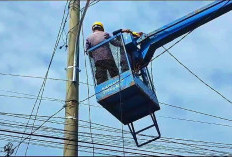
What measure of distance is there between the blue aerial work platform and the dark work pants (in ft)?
0.29

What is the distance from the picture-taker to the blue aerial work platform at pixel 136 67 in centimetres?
852

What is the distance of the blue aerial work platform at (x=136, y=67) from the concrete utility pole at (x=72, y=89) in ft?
1.89

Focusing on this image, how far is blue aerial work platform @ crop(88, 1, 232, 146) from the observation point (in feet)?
28.0

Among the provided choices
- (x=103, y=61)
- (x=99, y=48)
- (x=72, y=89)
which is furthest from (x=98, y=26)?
(x=72, y=89)

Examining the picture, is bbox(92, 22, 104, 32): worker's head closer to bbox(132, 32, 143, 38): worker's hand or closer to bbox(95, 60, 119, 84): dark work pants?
bbox(132, 32, 143, 38): worker's hand

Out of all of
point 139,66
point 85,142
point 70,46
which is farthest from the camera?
point 139,66

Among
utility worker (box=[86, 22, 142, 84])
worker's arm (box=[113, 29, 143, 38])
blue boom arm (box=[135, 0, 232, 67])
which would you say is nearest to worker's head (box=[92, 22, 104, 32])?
utility worker (box=[86, 22, 142, 84])

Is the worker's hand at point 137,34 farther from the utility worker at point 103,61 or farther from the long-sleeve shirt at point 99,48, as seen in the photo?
the long-sleeve shirt at point 99,48

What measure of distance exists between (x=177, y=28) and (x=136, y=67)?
1.28 metres

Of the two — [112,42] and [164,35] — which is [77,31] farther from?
[164,35]

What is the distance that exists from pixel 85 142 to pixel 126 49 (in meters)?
2.31

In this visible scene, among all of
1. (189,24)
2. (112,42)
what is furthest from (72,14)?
(189,24)

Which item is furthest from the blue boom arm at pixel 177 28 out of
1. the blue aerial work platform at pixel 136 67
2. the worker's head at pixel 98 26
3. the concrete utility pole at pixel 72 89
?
the concrete utility pole at pixel 72 89

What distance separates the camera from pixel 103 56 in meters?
8.98
